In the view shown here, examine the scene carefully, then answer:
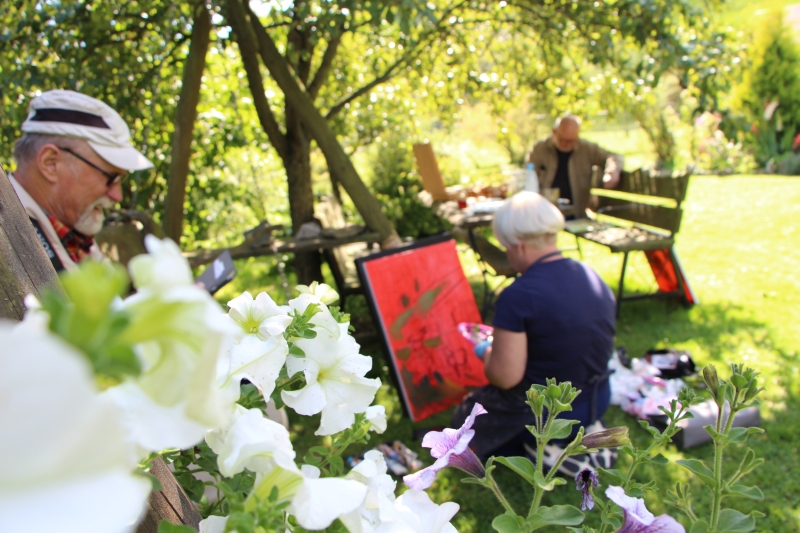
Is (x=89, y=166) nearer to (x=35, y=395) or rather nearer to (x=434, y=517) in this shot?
(x=434, y=517)

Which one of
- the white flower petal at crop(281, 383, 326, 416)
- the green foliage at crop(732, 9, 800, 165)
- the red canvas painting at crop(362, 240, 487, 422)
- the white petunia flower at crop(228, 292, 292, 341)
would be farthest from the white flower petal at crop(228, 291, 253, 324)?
the green foliage at crop(732, 9, 800, 165)

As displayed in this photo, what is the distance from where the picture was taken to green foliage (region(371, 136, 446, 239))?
26.8 ft

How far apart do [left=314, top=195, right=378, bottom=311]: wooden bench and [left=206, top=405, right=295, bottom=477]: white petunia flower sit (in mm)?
3133

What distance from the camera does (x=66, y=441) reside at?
21 cm

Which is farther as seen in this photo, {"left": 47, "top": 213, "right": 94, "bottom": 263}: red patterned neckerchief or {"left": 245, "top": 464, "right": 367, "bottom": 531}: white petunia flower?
{"left": 47, "top": 213, "right": 94, "bottom": 263}: red patterned neckerchief

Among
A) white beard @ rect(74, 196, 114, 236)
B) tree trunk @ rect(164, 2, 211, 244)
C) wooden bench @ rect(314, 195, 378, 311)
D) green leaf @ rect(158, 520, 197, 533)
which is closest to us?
green leaf @ rect(158, 520, 197, 533)

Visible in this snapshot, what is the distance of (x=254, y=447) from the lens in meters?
0.43

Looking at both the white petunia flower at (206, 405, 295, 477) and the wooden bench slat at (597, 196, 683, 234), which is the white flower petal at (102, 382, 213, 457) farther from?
the wooden bench slat at (597, 196, 683, 234)

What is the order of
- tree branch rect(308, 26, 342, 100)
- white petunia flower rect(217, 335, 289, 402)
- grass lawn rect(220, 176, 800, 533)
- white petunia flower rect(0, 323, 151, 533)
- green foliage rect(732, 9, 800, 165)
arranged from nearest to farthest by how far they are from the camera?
1. white petunia flower rect(0, 323, 151, 533)
2. white petunia flower rect(217, 335, 289, 402)
3. grass lawn rect(220, 176, 800, 533)
4. tree branch rect(308, 26, 342, 100)
5. green foliage rect(732, 9, 800, 165)

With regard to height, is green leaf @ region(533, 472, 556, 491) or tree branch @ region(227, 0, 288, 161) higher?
tree branch @ region(227, 0, 288, 161)

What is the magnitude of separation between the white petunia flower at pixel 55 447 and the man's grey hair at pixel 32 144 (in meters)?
2.44

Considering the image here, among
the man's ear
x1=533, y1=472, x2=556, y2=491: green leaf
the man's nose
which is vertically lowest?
x1=533, y1=472, x2=556, y2=491: green leaf

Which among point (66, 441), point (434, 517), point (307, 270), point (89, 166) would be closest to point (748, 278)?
point (307, 270)

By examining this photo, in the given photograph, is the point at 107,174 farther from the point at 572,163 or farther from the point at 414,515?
the point at 572,163
